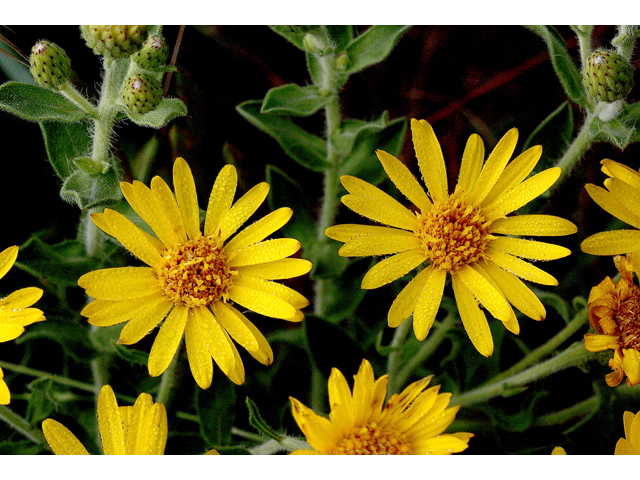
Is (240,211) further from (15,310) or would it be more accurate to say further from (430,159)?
(15,310)

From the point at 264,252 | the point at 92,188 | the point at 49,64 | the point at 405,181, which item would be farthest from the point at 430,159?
the point at 49,64

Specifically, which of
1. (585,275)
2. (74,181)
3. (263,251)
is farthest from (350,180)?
(585,275)

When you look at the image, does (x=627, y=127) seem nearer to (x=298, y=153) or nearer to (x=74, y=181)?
(x=298, y=153)

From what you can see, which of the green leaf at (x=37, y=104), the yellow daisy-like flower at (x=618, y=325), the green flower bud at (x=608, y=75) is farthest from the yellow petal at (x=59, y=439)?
the green flower bud at (x=608, y=75)

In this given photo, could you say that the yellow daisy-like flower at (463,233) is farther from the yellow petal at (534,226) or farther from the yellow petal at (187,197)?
the yellow petal at (187,197)

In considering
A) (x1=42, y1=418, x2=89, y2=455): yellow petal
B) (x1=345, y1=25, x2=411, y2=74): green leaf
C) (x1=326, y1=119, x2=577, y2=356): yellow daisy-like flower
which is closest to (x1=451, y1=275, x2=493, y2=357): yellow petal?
(x1=326, y1=119, x2=577, y2=356): yellow daisy-like flower

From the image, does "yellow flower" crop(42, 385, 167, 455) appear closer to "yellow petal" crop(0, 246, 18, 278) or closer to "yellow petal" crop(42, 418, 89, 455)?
"yellow petal" crop(42, 418, 89, 455)
